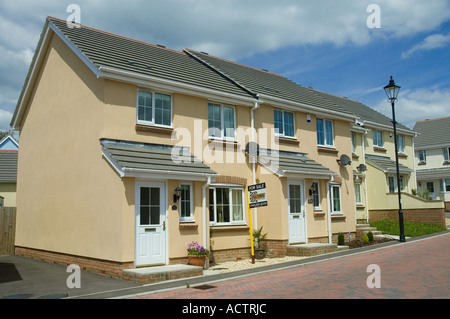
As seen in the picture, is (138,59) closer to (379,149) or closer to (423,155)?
(379,149)

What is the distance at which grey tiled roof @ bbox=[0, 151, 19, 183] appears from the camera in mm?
23297

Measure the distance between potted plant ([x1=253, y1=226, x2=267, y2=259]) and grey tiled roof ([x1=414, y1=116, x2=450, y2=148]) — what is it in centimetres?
3192

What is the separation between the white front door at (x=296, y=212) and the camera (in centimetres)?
1636

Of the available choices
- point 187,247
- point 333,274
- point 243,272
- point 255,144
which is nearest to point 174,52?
point 255,144

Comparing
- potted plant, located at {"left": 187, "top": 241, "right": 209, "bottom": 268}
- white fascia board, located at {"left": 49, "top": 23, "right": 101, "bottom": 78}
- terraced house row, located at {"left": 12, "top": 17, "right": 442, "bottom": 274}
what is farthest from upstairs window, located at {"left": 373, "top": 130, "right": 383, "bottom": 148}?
white fascia board, located at {"left": 49, "top": 23, "right": 101, "bottom": 78}

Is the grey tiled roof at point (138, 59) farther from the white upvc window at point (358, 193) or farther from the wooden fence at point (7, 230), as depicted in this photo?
the white upvc window at point (358, 193)

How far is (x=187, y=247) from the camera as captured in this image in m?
13.0

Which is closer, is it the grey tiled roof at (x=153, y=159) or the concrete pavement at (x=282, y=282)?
the concrete pavement at (x=282, y=282)

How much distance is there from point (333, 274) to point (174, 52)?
42.9 feet

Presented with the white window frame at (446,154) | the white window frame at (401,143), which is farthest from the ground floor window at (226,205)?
the white window frame at (446,154)

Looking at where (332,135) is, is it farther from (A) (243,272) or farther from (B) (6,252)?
(B) (6,252)

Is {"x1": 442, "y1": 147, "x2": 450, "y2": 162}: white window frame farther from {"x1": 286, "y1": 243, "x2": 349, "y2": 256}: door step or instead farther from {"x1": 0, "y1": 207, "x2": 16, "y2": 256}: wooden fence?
{"x1": 0, "y1": 207, "x2": 16, "y2": 256}: wooden fence

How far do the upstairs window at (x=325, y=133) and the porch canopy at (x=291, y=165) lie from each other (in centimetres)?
191

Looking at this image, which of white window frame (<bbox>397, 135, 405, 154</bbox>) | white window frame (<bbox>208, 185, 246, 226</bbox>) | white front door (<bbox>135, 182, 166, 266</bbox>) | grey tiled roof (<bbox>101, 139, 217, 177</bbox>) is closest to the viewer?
grey tiled roof (<bbox>101, 139, 217, 177</bbox>)
